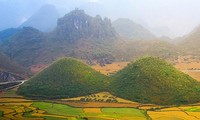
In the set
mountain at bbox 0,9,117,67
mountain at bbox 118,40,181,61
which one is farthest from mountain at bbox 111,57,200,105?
mountain at bbox 0,9,117,67

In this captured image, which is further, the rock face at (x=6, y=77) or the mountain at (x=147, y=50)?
the mountain at (x=147, y=50)

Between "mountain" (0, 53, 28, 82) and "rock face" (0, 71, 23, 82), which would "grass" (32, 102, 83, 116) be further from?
"mountain" (0, 53, 28, 82)

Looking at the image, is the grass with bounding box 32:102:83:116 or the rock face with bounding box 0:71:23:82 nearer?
the grass with bounding box 32:102:83:116

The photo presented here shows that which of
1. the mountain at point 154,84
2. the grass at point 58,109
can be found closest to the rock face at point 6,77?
the mountain at point 154,84

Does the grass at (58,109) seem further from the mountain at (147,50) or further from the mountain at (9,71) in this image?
the mountain at (147,50)

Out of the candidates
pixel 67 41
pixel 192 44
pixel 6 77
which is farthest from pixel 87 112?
pixel 192 44
